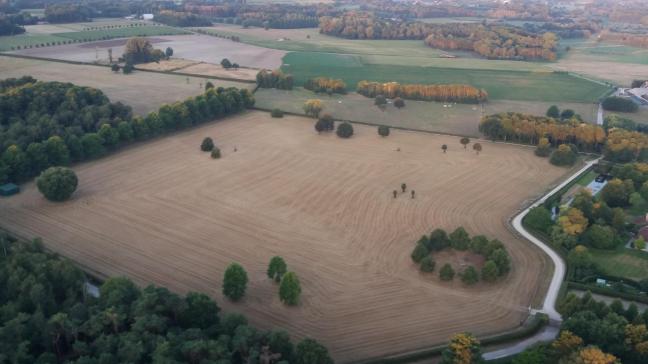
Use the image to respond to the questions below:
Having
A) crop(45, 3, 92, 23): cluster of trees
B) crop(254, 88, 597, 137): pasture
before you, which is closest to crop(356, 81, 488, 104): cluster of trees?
crop(254, 88, 597, 137): pasture

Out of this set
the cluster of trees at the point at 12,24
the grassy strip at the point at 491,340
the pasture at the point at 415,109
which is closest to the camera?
the grassy strip at the point at 491,340

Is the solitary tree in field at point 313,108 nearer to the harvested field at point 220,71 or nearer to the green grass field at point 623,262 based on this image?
the harvested field at point 220,71

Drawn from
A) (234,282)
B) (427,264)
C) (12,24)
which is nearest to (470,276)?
(427,264)

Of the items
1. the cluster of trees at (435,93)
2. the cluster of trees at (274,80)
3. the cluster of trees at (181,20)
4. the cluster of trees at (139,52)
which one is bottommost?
the cluster of trees at (435,93)

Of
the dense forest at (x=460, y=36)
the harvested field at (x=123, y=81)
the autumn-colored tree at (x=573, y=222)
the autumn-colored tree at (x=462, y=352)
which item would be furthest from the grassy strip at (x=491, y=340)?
the dense forest at (x=460, y=36)

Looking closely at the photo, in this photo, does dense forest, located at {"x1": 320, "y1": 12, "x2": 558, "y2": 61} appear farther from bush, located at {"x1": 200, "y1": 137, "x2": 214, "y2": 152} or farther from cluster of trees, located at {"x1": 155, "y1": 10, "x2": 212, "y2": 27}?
bush, located at {"x1": 200, "y1": 137, "x2": 214, "y2": 152}

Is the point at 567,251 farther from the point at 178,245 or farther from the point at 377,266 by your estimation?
the point at 178,245
